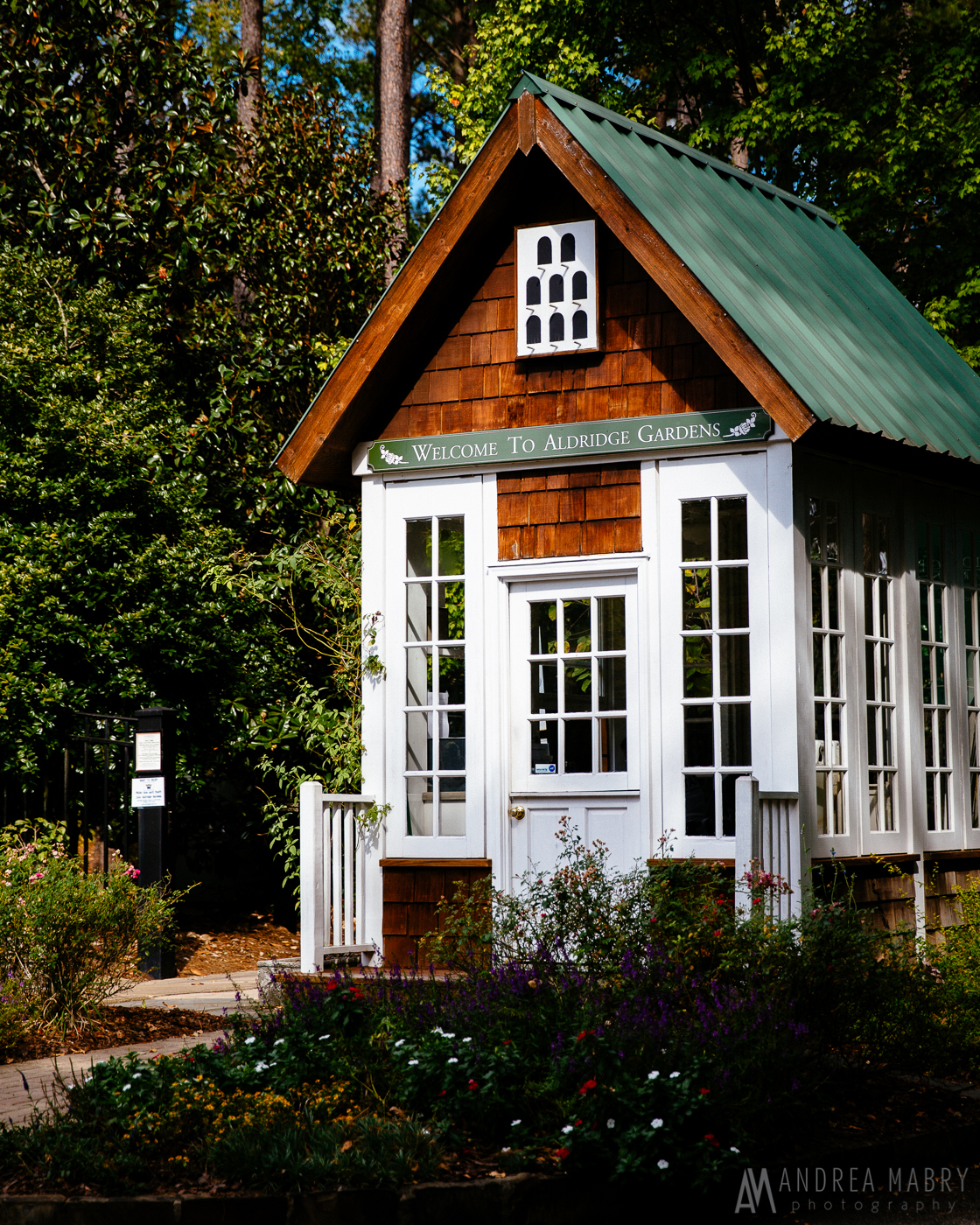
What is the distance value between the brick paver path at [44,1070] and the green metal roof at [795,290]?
477 cm

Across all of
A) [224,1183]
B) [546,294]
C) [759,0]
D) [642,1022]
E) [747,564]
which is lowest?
[224,1183]

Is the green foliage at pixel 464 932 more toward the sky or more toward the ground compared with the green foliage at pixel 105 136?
more toward the ground

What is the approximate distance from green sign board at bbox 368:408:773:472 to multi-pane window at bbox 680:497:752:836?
40cm

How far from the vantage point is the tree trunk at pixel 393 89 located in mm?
20766

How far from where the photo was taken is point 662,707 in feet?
28.5

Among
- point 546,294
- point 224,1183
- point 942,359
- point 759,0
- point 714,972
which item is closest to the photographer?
point 224,1183

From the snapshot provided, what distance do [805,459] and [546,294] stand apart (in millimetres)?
1990

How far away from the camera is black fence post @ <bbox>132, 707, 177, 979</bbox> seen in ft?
35.8

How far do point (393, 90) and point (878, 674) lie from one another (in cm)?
1493

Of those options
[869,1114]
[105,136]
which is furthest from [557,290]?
[105,136]

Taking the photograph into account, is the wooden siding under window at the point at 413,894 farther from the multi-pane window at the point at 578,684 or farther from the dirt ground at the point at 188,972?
the dirt ground at the point at 188,972

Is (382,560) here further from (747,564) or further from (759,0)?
(759,0)

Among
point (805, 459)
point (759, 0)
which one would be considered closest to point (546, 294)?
point (805, 459)

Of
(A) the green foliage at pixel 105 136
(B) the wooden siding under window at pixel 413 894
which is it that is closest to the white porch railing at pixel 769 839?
(B) the wooden siding under window at pixel 413 894
